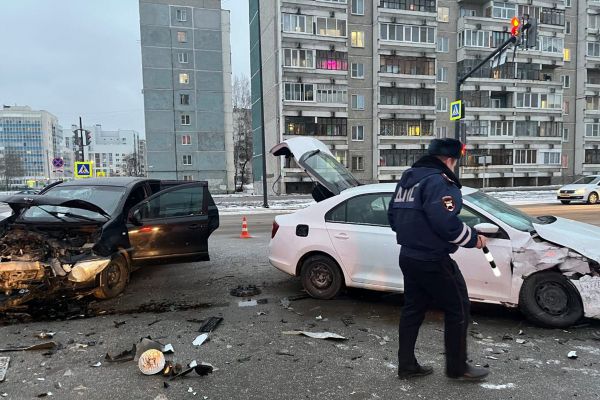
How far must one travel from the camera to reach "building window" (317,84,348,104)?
38.9 m

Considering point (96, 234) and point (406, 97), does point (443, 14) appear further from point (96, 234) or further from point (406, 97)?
point (96, 234)

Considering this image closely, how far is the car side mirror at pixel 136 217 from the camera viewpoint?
5.87m

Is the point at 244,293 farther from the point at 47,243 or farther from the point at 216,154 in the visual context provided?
the point at 216,154

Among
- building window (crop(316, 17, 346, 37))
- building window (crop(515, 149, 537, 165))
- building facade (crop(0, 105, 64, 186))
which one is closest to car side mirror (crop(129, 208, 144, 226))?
building window (crop(316, 17, 346, 37))

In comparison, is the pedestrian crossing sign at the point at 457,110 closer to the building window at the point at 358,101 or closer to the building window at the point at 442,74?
the building window at the point at 358,101

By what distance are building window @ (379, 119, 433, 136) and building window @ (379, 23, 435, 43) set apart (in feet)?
25.6

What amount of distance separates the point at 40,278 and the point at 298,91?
3535cm

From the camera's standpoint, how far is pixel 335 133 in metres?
39.7

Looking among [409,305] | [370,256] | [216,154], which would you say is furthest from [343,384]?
[216,154]

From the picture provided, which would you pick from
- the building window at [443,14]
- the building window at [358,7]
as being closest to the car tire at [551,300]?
the building window at [358,7]

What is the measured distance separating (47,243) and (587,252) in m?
5.91

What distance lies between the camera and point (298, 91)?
126 feet

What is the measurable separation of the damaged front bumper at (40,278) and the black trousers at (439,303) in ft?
11.9

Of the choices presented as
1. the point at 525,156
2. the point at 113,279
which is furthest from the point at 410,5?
the point at 113,279
